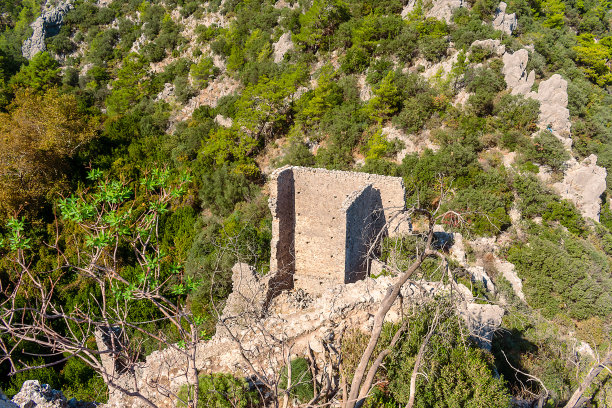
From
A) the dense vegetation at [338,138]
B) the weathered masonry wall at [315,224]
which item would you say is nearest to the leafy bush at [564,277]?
the dense vegetation at [338,138]

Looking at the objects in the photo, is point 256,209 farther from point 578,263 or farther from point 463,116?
point 578,263

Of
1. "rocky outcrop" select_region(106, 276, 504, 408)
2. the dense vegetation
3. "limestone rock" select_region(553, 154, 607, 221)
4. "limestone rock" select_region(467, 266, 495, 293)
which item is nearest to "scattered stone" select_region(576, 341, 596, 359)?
the dense vegetation

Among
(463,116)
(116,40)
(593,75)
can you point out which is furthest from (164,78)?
(593,75)

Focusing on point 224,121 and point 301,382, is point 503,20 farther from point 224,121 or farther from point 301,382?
point 301,382

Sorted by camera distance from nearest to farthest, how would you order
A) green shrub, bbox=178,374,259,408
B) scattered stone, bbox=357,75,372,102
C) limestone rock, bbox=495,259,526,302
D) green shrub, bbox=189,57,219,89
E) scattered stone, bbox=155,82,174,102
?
green shrub, bbox=178,374,259,408, limestone rock, bbox=495,259,526,302, scattered stone, bbox=357,75,372,102, green shrub, bbox=189,57,219,89, scattered stone, bbox=155,82,174,102

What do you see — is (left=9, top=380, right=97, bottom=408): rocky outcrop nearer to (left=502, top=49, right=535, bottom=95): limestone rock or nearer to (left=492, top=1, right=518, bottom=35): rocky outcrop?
(left=502, top=49, right=535, bottom=95): limestone rock
